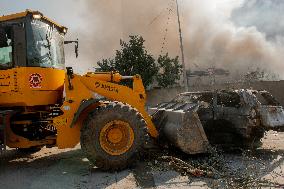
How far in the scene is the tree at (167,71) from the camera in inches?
1129

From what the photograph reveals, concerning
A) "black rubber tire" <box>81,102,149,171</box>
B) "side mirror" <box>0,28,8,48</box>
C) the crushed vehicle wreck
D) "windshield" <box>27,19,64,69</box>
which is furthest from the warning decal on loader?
the crushed vehicle wreck

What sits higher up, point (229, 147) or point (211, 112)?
point (211, 112)

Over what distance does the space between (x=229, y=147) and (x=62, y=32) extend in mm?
5065

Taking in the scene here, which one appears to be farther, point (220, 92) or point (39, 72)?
point (220, 92)

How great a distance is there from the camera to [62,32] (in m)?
9.14

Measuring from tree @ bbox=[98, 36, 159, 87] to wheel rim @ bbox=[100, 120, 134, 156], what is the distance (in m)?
19.6

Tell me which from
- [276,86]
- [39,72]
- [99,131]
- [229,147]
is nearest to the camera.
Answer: [99,131]

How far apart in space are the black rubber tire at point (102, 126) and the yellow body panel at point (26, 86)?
130cm

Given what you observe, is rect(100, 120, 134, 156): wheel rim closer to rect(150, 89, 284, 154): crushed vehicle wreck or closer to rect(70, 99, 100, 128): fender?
rect(70, 99, 100, 128): fender

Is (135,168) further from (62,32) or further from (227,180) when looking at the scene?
(62,32)

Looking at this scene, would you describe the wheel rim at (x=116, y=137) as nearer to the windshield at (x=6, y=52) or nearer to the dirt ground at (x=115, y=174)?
the dirt ground at (x=115, y=174)

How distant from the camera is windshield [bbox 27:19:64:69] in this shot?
788 cm

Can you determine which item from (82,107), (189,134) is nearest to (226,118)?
(189,134)

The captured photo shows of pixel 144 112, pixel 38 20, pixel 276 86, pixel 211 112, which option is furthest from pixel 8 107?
pixel 276 86
